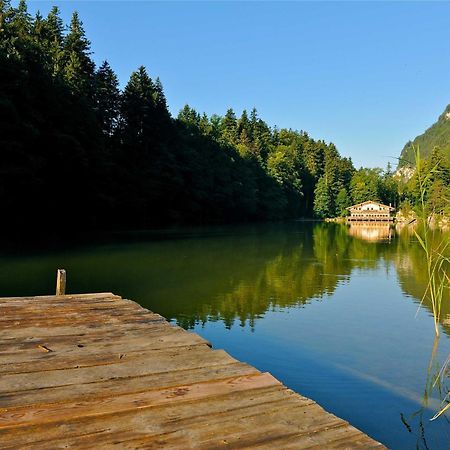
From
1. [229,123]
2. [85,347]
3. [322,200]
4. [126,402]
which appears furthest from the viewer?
[322,200]

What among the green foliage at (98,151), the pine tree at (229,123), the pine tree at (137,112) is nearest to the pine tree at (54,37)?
the green foliage at (98,151)

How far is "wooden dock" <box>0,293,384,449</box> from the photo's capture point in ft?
6.59

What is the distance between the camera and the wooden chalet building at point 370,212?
7858cm

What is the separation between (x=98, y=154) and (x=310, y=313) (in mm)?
26409

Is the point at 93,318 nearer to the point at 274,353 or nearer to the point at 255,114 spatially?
the point at 274,353

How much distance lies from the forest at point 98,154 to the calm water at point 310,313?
7.08 ft

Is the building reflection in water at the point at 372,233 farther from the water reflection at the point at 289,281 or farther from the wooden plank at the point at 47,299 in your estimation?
the wooden plank at the point at 47,299

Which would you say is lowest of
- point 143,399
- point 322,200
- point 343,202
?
point 143,399

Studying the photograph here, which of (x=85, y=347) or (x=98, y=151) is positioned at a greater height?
(x=98, y=151)

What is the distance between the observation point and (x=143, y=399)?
245cm

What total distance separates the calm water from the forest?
216cm

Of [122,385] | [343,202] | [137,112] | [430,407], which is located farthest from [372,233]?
[122,385]

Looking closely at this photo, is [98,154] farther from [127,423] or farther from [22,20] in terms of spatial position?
[127,423]

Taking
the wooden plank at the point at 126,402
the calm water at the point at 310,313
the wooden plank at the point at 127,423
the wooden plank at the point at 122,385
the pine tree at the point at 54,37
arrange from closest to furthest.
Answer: the wooden plank at the point at 127,423, the wooden plank at the point at 126,402, the wooden plank at the point at 122,385, the calm water at the point at 310,313, the pine tree at the point at 54,37
